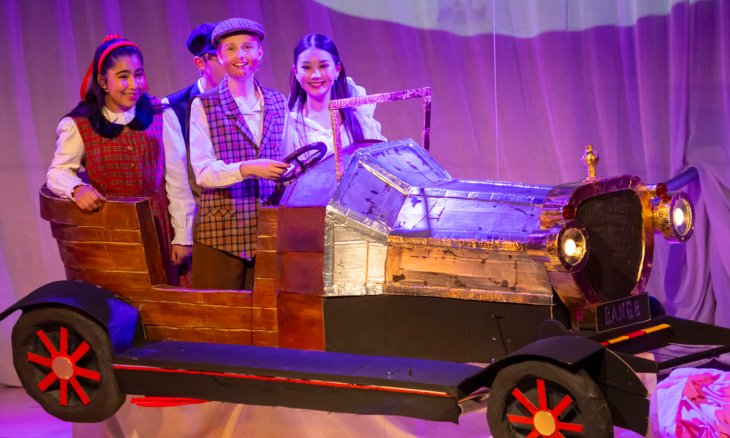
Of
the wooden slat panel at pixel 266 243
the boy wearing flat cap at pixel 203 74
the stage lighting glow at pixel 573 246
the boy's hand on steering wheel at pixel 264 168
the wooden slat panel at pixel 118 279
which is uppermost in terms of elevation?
the boy wearing flat cap at pixel 203 74

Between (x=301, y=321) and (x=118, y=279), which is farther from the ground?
(x=118, y=279)

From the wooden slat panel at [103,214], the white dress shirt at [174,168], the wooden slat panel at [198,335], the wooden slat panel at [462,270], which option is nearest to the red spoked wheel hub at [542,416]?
the wooden slat panel at [462,270]

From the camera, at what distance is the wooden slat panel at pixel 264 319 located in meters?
3.57

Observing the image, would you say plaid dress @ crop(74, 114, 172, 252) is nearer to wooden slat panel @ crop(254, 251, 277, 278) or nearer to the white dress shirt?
the white dress shirt

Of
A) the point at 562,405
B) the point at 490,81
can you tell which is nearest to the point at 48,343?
the point at 562,405

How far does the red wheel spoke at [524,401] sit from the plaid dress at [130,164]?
1705 mm

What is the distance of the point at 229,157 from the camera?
154 inches

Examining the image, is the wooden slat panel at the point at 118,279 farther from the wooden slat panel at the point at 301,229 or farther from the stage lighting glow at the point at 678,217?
the stage lighting glow at the point at 678,217

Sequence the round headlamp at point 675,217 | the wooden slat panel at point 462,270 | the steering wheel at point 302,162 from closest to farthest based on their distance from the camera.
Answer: the wooden slat panel at point 462,270
the round headlamp at point 675,217
the steering wheel at point 302,162

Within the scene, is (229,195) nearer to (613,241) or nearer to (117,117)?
(117,117)

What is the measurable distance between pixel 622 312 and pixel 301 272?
112 cm

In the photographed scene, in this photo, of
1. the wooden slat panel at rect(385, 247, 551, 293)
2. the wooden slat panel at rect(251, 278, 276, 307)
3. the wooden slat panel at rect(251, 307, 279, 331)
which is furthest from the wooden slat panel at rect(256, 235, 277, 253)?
the wooden slat panel at rect(385, 247, 551, 293)

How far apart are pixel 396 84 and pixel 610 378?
3366 millimetres

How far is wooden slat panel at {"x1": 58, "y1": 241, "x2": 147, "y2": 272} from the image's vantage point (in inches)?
148
